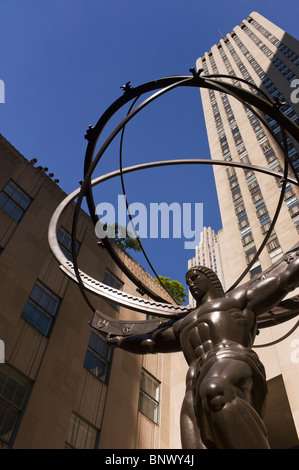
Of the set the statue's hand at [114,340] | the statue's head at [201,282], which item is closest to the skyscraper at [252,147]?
the statue's head at [201,282]

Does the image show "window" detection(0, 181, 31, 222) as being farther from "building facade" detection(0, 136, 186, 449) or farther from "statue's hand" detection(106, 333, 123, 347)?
"statue's hand" detection(106, 333, 123, 347)

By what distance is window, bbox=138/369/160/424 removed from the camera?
1609 cm

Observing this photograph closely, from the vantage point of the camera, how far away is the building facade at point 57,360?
11.8 m

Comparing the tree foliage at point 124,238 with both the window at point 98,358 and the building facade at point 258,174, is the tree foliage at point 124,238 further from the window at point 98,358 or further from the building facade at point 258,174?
the window at point 98,358

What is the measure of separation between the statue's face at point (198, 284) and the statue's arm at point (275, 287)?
2.45 ft

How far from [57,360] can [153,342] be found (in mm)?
8748

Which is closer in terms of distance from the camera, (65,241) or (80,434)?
(80,434)

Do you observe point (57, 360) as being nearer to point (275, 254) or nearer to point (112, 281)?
point (112, 281)

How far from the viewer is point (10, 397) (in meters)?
11.4

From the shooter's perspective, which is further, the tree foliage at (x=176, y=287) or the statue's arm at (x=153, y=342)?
the tree foliage at (x=176, y=287)

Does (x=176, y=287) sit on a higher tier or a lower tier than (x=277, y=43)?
lower

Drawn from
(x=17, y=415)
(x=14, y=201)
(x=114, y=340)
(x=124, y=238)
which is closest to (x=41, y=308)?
(x=17, y=415)

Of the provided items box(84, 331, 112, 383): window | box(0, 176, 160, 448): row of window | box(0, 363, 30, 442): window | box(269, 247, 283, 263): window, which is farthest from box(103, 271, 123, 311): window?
box(269, 247, 283, 263): window

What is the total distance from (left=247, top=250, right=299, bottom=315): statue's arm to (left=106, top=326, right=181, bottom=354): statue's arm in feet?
4.05
